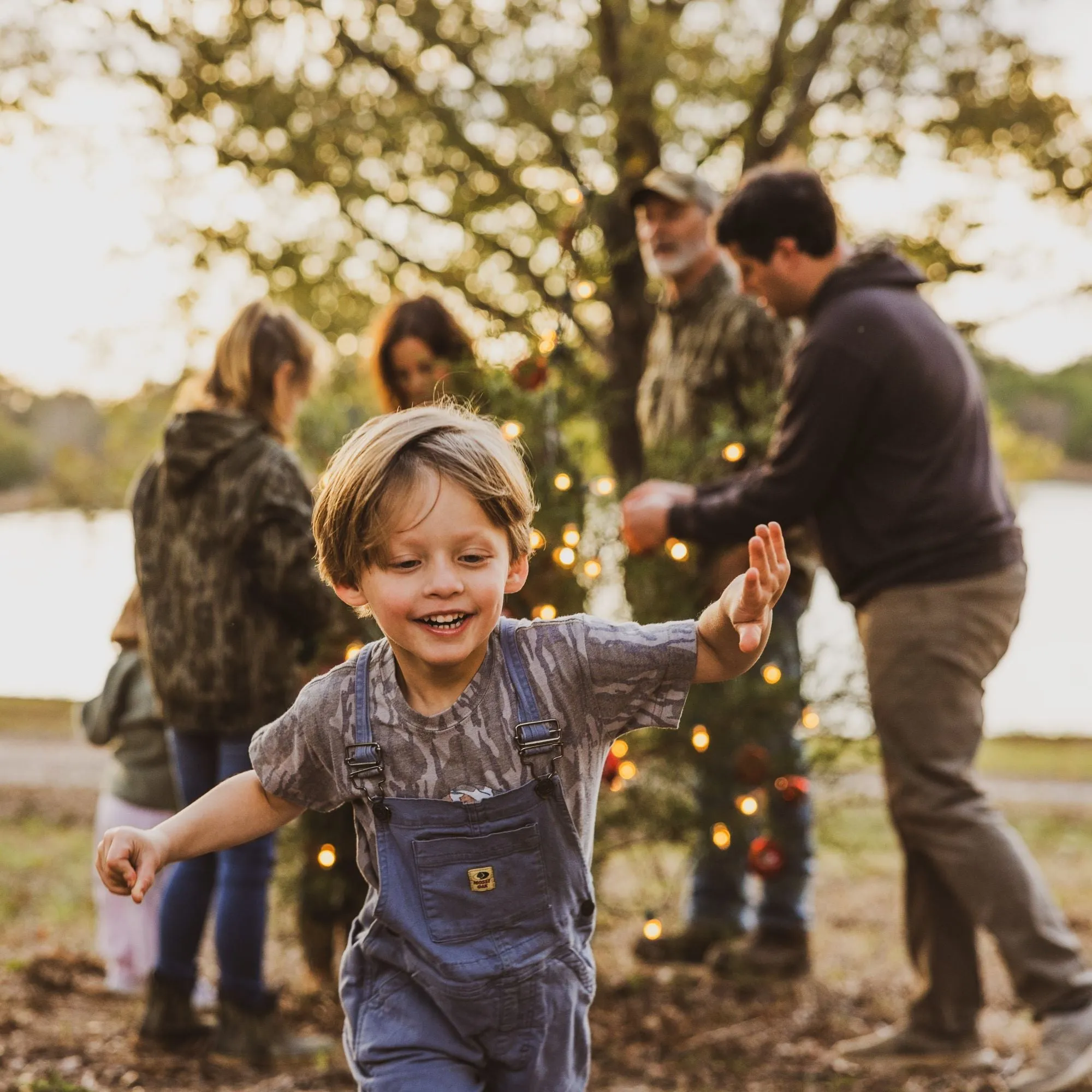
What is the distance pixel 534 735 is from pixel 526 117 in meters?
4.70

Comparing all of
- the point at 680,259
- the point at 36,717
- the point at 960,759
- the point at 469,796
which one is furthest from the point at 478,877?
the point at 36,717

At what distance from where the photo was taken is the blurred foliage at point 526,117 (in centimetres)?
599

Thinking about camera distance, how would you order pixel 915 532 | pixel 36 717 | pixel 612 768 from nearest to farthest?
pixel 915 532 < pixel 612 768 < pixel 36 717

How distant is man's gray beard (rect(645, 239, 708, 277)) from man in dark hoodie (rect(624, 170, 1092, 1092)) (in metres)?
0.78

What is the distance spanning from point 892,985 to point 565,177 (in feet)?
12.7

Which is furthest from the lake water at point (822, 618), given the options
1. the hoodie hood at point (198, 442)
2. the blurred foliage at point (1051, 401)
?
the hoodie hood at point (198, 442)

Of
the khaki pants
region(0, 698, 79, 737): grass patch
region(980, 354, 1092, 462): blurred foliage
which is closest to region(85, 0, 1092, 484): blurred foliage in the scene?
region(980, 354, 1092, 462): blurred foliage

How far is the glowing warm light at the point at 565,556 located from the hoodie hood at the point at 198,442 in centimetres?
92

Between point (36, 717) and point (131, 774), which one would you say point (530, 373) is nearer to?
point (131, 774)

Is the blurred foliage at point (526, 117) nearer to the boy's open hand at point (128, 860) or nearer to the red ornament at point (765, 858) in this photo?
the red ornament at point (765, 858)

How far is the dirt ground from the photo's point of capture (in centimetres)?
375

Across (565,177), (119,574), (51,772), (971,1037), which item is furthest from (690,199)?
(51,772)

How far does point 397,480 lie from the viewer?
6.96ft

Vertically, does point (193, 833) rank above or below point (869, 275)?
below
